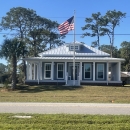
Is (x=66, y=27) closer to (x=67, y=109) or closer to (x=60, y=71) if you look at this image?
(x=60, y=71)

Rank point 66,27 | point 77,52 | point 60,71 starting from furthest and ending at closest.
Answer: point 77,52
point 60,71
point 66,27

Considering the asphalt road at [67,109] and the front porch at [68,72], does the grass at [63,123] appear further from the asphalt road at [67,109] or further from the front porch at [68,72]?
the front porch at [68,72]

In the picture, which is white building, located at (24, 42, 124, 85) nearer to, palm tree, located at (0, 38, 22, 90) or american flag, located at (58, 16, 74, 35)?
palm tree, located at (0, 38, 22, 90)

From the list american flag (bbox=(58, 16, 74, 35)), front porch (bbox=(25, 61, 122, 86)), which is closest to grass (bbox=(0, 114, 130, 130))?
american flag (bbox=(58, 16, 74, 35))

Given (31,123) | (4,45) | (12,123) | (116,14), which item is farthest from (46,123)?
(116,14)

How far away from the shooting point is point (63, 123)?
8594mm

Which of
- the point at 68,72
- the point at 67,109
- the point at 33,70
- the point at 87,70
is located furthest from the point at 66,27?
the point at 67,109

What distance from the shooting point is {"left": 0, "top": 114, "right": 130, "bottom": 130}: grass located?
7828 mm

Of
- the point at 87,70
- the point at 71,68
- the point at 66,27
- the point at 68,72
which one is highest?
the point at 66,27

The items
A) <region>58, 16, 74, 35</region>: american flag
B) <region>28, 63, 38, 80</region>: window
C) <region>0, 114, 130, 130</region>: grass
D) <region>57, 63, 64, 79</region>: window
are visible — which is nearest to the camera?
<region>0, 114, 130, 130</region>: grass

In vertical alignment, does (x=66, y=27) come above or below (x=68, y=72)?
above

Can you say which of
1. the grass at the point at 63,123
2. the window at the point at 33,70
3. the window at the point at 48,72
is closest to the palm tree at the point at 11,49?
the window at the point at 33,70

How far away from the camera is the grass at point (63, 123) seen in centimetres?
783

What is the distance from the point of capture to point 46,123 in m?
8.55
